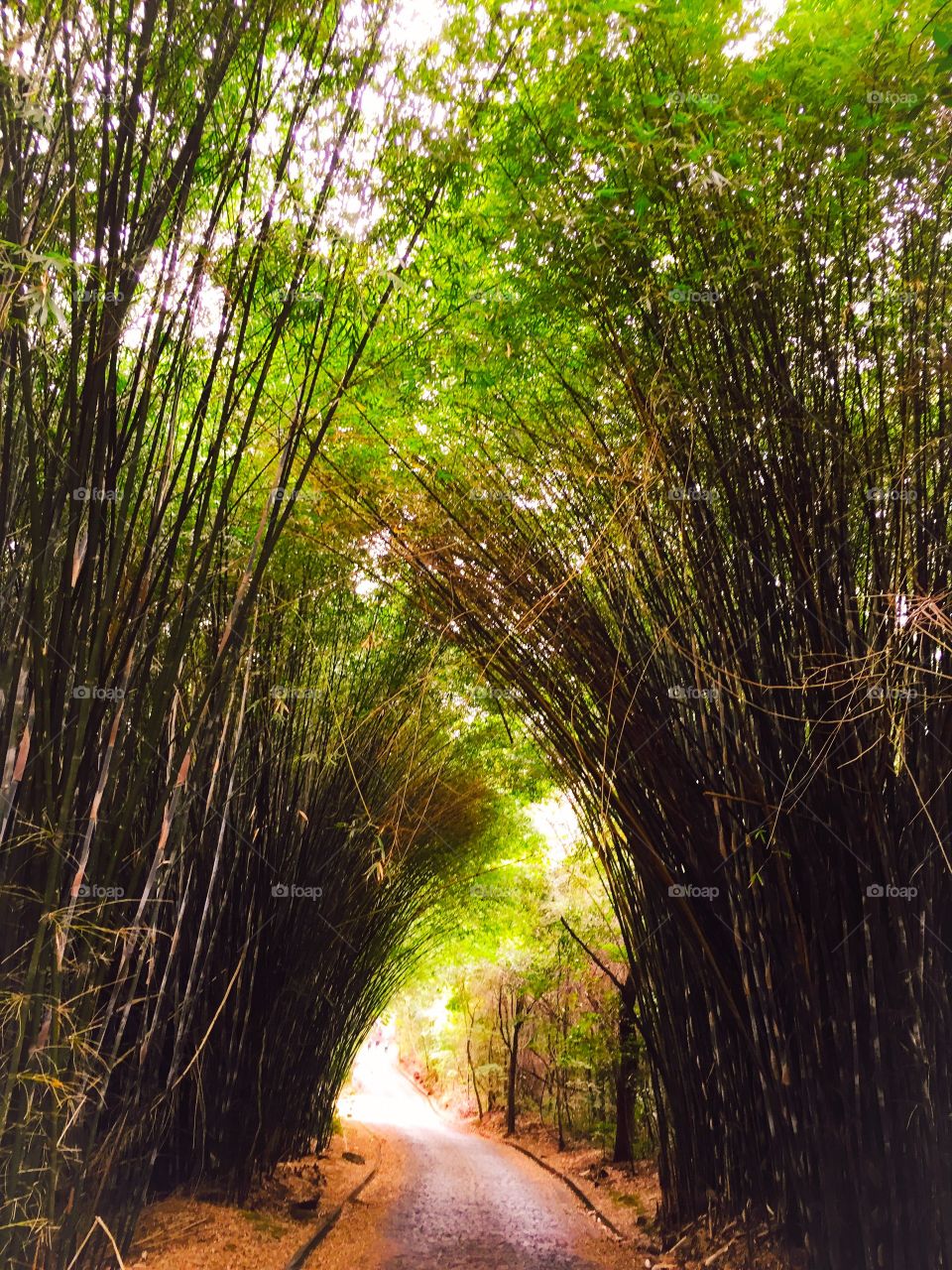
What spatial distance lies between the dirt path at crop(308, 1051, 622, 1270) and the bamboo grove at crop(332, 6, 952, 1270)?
3.52ft

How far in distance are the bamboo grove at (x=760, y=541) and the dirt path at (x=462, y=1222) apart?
3.52ft

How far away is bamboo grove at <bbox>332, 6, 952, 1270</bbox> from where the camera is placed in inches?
71.3

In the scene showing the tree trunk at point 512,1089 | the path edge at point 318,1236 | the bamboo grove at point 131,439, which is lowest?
the tree trunk at point 512,1089

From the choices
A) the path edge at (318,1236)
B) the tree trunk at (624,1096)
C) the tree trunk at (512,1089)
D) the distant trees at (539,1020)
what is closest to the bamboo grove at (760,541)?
the path edge at (318,1236)

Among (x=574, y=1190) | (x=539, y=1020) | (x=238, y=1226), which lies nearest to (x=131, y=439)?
(x=238, y=1226)

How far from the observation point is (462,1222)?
3770 mm

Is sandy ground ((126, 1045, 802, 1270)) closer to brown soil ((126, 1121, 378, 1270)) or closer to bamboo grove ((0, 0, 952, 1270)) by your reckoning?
brown soil ((126, 1121, 378, 1270))

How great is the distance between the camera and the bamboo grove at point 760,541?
1.81 meters

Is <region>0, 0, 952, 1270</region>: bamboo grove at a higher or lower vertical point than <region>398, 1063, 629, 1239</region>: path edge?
higher

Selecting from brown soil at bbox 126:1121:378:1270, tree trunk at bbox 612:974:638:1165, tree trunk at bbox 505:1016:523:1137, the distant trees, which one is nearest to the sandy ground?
brown soil at bbox 126:1121:378:1270

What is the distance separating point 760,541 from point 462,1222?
3.37m

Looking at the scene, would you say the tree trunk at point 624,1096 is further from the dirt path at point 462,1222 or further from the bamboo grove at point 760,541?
the bamboo grove at point 760,541

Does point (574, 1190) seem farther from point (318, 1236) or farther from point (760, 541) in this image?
point (760, 541)

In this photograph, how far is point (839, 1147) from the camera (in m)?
1.90
